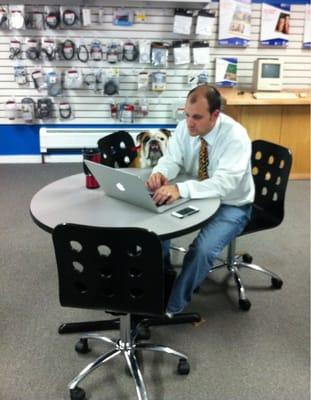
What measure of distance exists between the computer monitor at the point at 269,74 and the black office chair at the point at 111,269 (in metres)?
3.83

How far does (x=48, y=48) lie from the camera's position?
4.93 m

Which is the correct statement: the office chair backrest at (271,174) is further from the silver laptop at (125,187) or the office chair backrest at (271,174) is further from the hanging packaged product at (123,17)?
the hanging packaged product at (123,17)

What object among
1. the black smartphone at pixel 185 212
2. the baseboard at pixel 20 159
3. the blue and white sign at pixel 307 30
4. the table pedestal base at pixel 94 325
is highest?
the blue and white sign at pixel 307 30

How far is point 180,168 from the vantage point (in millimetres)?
2557

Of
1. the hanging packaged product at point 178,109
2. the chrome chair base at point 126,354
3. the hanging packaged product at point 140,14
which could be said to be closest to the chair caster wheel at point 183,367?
the chrome chair base at point 126,354

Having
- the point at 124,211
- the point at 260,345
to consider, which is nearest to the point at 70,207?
the point at 124,211

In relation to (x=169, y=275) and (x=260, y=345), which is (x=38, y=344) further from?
(x=260, y=345)

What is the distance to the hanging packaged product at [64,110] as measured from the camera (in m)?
5.20

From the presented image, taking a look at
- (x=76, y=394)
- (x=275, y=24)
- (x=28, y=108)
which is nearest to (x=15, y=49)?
(x=28, y=108)

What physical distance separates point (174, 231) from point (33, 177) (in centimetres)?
355

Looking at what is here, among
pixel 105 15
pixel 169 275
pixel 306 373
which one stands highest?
pixel 105 15

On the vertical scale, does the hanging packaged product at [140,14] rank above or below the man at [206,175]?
above

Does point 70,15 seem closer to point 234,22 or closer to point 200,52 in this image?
point 200,52

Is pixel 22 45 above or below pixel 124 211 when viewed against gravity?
above
